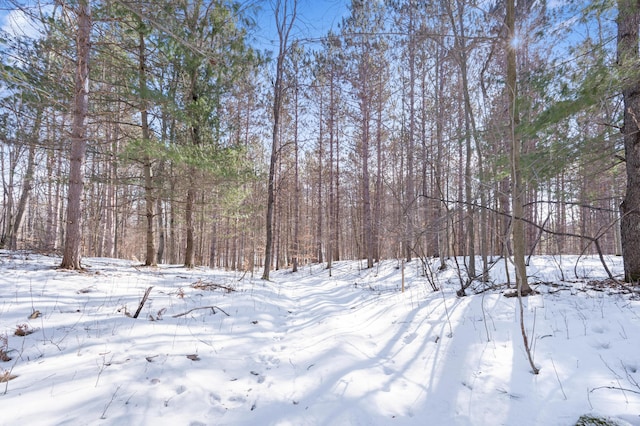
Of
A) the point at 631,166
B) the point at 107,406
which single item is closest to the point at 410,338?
the point at 107,406

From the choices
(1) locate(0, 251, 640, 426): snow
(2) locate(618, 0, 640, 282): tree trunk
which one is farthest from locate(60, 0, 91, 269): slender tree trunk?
(2) locate(618, 0, 640, 282): tree trunk

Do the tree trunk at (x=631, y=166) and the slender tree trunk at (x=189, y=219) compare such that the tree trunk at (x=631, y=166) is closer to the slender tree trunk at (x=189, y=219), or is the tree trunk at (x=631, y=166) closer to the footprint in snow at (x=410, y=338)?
the footprint in snow at (x=410, y=338)

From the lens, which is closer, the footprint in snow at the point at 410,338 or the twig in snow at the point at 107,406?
the twig in snow at the point at 107,406

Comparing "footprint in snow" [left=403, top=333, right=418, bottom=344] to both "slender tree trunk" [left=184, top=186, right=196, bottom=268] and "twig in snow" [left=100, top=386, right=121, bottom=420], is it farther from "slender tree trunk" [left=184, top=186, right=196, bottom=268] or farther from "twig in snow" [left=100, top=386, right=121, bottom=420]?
"slender tree trunk" [left=184, top=186, right=196, bottom=268]

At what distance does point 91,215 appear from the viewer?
16.5 metres

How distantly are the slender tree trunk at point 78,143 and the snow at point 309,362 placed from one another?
4.39 feet

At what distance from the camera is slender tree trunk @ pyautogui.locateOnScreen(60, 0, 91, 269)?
5.49 metres

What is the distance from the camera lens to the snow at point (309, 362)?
1849 mm

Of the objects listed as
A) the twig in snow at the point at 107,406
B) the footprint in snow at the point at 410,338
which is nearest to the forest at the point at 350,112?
the footprint in snow at the point at 410,338

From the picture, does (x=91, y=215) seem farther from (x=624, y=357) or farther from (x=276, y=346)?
(x=624, y=357)

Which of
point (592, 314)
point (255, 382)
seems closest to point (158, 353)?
point (255, 382)

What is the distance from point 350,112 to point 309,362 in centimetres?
1232

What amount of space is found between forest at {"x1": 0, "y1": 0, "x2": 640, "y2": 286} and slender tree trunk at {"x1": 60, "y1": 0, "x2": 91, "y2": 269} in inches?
1.7

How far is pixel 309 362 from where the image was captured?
282 cm
